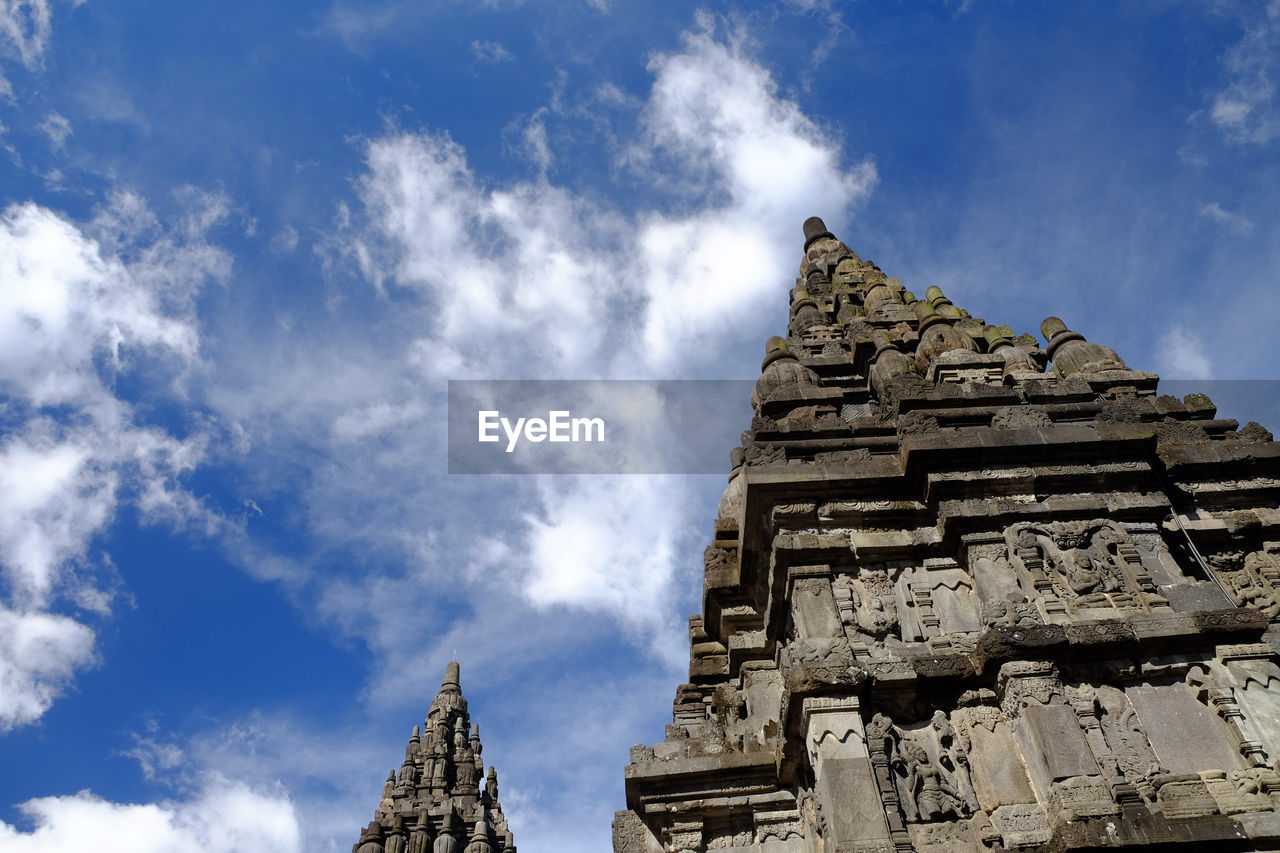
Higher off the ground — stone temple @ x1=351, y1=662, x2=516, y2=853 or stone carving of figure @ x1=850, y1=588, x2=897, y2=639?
stone temple @ x1=351, y1=662, x2=516, y2=853

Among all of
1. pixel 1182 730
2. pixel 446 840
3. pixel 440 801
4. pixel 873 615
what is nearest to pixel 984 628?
pixel 873 615

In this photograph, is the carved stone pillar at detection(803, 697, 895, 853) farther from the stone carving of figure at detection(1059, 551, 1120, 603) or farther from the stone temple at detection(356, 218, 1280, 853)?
the stone carving of figure at detection(1059, 551, 1120, 603)

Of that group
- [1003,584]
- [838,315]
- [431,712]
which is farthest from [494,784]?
[1003,584]

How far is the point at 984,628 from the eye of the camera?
7.58 metres

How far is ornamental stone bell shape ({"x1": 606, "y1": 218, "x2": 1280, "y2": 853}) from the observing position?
6.45m

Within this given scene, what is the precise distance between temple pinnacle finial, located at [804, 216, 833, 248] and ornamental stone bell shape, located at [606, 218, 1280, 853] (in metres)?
10.5

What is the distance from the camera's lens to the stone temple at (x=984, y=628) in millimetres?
6449

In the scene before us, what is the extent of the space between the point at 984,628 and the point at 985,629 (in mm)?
73

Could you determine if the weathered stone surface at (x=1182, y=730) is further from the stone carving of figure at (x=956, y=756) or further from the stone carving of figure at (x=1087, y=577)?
the stone carving of figure at (x=956, y=756)

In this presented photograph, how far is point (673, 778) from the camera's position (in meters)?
9.17

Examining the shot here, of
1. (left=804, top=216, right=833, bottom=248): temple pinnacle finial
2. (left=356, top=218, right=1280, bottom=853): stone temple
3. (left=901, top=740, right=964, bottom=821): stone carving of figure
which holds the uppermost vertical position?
(left=804, top=216, right=833, bottom=248): temple pinnacle finial

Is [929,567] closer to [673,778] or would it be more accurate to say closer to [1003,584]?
[1003,584]

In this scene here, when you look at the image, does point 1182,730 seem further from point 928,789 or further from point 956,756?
point 928,789

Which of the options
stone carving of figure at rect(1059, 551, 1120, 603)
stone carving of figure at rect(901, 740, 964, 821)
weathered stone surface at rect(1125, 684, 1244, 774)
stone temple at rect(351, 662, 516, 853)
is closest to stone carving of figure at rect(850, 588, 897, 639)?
stone carving of figure at rect(901, 740, 964, 821)
